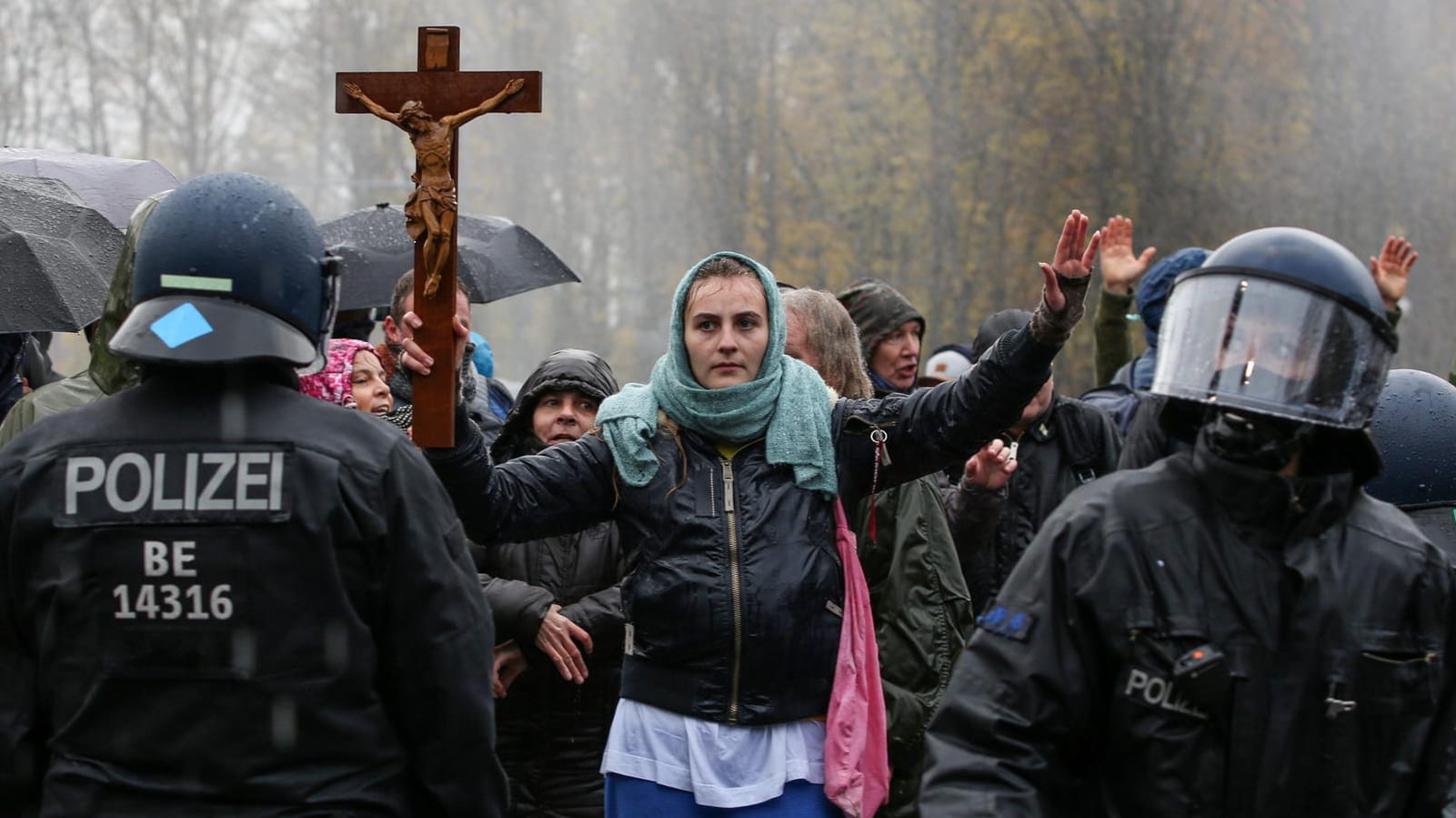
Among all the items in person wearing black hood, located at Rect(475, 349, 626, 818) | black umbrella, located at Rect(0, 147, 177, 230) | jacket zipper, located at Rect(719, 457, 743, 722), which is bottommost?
person wearing black hood, located at Rect(475, 349, 626, 818)

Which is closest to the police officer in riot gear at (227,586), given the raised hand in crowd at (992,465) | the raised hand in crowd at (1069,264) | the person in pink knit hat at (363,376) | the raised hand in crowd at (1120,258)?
the raised hand in crowd at (1069,264)

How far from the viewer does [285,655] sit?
261 cm

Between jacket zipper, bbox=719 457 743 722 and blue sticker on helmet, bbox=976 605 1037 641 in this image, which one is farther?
jacket zipper, bbox=719 457 743 722

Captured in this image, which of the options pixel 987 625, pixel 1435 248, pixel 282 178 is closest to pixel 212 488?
pixel 987 625

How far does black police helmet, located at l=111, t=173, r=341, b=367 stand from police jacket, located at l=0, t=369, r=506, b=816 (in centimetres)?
8

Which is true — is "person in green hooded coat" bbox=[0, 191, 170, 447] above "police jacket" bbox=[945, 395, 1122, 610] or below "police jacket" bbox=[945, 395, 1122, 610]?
above

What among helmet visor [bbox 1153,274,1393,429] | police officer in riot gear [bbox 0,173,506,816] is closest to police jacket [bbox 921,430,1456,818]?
helmet visor [bbox 1153,274,1393,429]

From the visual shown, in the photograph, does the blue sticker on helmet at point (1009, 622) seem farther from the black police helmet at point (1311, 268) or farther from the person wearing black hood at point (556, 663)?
the person wearing black hood at point (556, 663)

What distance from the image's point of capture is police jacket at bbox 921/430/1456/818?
2.40m

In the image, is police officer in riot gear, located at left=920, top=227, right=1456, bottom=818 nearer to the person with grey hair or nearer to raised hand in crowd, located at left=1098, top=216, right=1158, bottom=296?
the person with grey hair

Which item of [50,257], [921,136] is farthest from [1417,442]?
[921,136]

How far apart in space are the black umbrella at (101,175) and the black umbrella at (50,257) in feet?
0.59

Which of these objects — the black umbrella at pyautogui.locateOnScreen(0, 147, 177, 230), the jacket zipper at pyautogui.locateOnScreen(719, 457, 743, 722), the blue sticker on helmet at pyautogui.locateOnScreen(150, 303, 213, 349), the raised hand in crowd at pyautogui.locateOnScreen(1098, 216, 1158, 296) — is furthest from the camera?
the raised hand in crowd at pyautogui.locateOnScreen(1098, 216, 1158, 296)

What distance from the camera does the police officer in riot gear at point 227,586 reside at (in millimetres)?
2578
